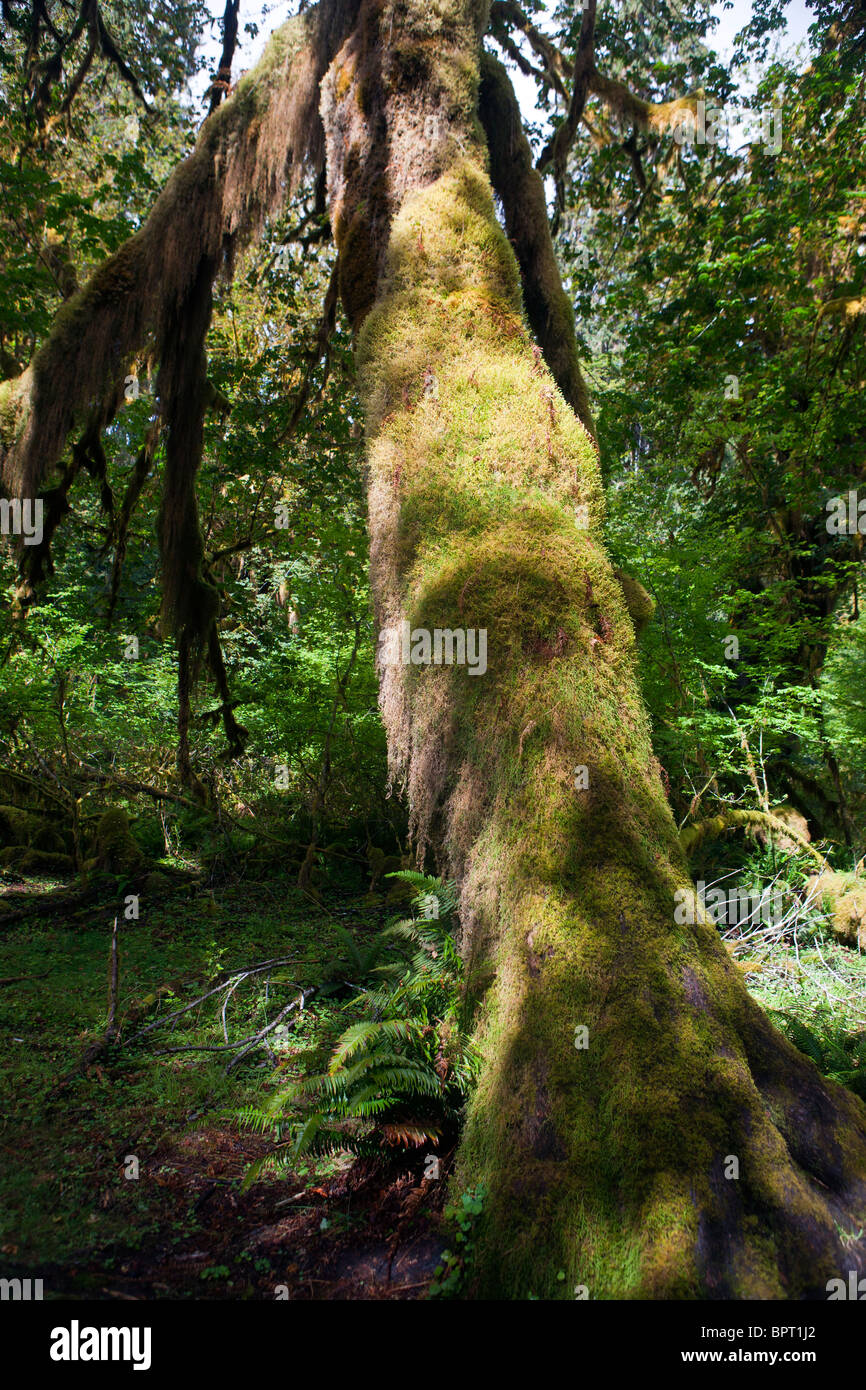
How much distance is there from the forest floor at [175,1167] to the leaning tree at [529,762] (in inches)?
23.5

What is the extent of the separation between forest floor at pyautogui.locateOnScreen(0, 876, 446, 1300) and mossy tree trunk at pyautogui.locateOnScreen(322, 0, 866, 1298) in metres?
0.61

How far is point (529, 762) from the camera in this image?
8.73ft

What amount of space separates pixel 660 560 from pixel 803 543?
3.88 metres

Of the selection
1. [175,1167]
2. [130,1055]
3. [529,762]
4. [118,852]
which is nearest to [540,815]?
[529,762]

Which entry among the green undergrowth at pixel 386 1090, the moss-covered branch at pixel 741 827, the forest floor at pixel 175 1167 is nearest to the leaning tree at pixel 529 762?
the green undergrowth at pixel 386 1090

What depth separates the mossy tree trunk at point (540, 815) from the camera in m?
2.10

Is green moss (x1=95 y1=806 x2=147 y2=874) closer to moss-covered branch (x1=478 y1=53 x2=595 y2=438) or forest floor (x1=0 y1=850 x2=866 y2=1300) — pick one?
forest floor (x1=0 y1=850 x2=866 y2=1300)

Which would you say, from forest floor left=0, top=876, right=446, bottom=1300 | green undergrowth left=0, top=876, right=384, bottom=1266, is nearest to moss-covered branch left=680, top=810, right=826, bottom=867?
green undergrowth left=0, top=876, right=384, bottom=1266

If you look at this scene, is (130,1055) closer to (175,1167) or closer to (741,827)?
(175,1167)

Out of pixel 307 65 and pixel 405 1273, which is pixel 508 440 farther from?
pixel 307 65

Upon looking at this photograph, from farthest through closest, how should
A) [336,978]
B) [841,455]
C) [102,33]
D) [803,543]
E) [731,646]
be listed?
[803,543] < [841,455] < [731,646] < [102,33] < [336,978]

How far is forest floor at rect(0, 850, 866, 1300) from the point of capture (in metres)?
2.59

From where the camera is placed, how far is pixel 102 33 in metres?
7.85

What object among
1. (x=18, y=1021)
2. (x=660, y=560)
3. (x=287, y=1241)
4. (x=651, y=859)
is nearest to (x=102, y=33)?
(x=660, y=560)
